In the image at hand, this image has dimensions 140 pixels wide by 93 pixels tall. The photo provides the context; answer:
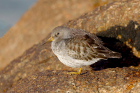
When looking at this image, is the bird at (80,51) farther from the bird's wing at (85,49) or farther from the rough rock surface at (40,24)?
the rough rock surface at (40,24)

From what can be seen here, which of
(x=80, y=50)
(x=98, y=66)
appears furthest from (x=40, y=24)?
(x=80, y=50)

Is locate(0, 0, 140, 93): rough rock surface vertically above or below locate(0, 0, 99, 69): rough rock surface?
below

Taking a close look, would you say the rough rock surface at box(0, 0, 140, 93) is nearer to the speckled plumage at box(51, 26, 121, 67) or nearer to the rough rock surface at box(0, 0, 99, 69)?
the speckled plumage at box(51, 26, 121, 67)

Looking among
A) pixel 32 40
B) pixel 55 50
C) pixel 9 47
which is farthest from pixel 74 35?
pixel 9 47

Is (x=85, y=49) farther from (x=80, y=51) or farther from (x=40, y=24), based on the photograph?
(x=40, y=24)

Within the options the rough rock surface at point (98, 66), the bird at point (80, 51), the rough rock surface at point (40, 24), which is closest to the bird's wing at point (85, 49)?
the bird at point (80, 51)

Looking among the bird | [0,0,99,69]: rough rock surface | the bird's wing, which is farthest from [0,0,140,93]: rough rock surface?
[0,0,99,69]: rough rock surface

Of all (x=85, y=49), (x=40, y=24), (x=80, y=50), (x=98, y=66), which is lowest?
(x=98, y=66)

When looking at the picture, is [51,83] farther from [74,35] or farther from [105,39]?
[105,39]
